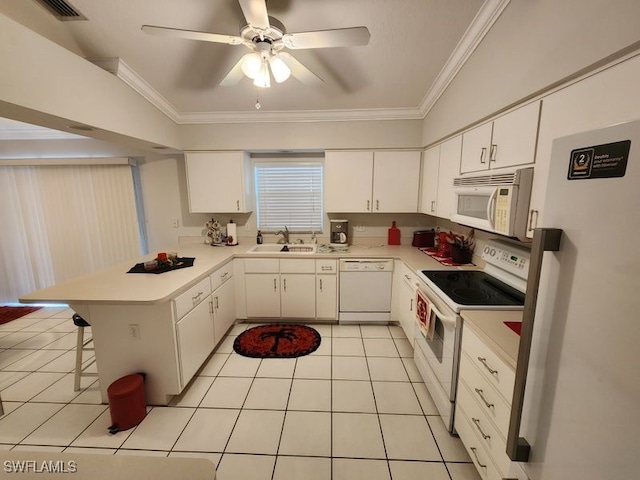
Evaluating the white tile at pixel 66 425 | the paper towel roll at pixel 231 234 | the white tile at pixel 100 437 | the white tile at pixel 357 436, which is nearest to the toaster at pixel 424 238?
the white tile at pixel 357 436

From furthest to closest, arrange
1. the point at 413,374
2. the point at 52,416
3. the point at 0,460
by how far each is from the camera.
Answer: the point at 413,374 → the point at 52,416 → the point at 0,460

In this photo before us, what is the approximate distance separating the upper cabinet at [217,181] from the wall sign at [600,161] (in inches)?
120

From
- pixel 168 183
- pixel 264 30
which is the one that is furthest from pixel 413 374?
pixel 168 183

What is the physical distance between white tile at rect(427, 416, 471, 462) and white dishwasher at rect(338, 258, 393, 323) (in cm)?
134

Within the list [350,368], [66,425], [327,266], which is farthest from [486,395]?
[66,425]

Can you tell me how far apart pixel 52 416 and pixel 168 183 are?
8.41 feet

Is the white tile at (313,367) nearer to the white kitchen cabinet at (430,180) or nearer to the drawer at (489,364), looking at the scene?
the drawer at (489,364)

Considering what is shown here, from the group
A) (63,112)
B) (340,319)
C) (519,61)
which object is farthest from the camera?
(340,319)

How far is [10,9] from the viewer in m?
1.53

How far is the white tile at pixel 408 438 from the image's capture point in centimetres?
165

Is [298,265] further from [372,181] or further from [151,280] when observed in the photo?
[151,280]

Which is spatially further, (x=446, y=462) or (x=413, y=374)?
(x=413, y=374)

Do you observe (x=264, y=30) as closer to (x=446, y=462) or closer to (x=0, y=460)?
(x=0, y=460)

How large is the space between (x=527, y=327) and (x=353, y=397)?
1.69 m
